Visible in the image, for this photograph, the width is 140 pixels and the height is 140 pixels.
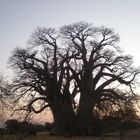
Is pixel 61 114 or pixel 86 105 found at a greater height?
pixel 86 105

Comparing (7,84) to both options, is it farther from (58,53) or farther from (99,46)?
(99,46)

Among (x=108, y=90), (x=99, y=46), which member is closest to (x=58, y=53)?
(x=99, y=46)

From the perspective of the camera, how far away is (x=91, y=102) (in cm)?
3547

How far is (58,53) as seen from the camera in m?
37.4

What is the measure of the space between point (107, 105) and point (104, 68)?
3.84m

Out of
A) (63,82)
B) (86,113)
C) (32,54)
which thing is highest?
(32,54)

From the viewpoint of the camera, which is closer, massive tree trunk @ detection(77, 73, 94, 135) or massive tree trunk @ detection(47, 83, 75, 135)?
massive tree trunk @ detection(77, 73, 94, 135)

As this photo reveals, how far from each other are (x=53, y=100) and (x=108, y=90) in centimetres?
512

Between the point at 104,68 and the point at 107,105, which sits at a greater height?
the point at 104,68

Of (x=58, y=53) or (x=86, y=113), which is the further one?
(x=58, y=53)

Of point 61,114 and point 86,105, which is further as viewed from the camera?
point 86,105

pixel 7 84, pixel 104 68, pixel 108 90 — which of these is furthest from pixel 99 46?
pixel 7 84

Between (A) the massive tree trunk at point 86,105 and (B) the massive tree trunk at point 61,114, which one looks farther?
(B) the massive tree trunk at point 61,114

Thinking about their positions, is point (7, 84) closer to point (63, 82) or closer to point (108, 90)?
point (63, 82)
